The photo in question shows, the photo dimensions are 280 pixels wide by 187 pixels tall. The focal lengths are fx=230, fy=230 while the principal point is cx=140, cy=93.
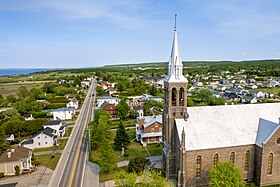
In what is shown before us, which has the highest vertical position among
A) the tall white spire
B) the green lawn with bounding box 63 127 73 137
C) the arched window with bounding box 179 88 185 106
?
the tall white spire

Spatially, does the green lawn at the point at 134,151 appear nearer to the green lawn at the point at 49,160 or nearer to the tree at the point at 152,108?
the green lawn at the point at 49,160

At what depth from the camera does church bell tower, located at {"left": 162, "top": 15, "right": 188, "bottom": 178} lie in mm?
34938

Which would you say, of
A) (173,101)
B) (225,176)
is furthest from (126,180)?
(173,101)

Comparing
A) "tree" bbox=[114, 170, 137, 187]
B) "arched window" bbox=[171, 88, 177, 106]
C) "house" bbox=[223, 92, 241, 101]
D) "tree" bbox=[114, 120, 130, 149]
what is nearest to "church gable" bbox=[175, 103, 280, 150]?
"arched window" bbox=[171, 88, 177, 106]

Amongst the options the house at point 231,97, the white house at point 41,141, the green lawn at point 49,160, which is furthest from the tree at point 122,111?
the house at point 231,97

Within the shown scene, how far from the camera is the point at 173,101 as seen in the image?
35.7m

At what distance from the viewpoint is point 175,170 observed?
36.1 meters

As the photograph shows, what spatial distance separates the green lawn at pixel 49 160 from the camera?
44.0m

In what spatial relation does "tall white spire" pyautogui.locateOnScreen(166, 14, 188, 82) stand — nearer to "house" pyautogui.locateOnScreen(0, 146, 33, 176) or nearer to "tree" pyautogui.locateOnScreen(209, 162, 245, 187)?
"tree" pyautogui.locateOnScreen(209, 162, 245, 187)

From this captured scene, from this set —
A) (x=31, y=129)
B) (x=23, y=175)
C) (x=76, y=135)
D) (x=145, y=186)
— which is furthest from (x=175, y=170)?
(x=31, y=129)

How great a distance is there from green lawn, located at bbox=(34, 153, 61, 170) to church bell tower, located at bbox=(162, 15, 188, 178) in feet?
72.8

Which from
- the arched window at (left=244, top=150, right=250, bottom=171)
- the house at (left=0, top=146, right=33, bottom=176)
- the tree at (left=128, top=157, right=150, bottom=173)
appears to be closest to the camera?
the arched window at (left=244, top=150, right=250, bottom=171)

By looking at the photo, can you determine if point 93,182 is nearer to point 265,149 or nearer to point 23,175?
point 23,175

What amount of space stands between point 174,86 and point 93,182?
1978 cm
